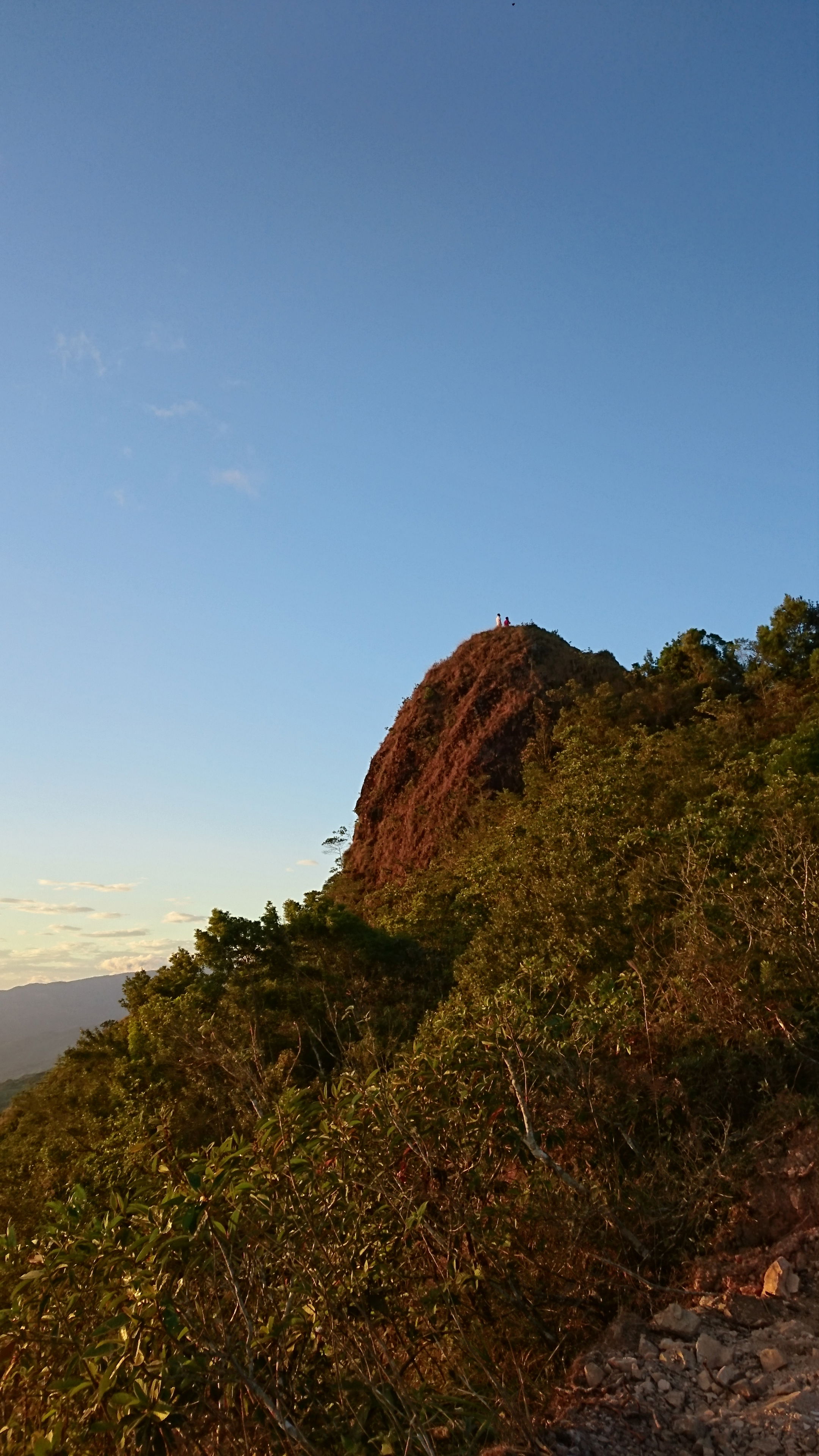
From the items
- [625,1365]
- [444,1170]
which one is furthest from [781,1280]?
[444,1170]

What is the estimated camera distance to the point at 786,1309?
4496 mm

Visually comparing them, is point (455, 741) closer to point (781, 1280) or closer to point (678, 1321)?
point (781, 1280)

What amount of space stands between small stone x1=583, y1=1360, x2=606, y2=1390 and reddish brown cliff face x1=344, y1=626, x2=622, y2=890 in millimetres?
18373

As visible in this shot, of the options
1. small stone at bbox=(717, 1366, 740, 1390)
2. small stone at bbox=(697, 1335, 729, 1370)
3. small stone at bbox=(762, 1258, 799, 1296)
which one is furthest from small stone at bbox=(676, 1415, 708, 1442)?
small stone at bbox=(762, 1258, 799, 1296)

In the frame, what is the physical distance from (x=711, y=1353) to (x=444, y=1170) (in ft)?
5.11

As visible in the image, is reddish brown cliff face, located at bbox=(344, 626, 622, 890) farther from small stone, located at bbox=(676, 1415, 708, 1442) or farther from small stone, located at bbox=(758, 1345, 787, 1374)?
small stone, located at bbox=(676, 1415, 708, 1442)

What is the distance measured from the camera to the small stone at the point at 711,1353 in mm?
4074

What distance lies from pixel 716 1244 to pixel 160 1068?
31.1 feet

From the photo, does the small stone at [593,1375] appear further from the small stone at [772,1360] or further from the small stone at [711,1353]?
the small stone at [772,1360]

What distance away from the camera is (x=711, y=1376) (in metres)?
4.01

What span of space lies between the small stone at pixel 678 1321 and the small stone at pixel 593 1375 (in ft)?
1.63

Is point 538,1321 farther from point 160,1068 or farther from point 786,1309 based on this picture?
point 160,1068

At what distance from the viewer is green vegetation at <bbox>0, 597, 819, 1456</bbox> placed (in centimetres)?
351

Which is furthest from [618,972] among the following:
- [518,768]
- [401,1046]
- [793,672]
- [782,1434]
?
[793,672]
